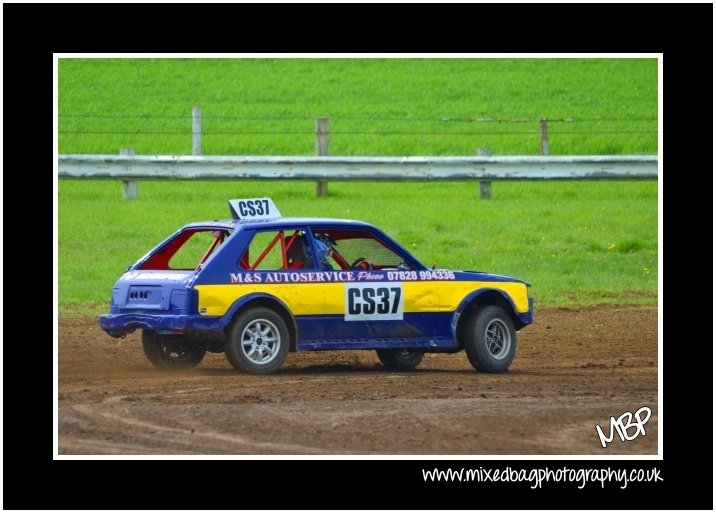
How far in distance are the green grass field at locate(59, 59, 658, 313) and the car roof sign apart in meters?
4.98

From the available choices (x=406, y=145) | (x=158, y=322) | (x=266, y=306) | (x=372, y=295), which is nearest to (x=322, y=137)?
(x=406, y=145)

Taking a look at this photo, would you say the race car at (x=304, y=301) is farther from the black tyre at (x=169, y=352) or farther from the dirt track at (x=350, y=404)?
the dirt track at (x=350, y=404)

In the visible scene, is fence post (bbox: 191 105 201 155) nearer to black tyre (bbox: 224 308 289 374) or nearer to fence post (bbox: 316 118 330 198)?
fence post (bbox: 316 118 330 198)

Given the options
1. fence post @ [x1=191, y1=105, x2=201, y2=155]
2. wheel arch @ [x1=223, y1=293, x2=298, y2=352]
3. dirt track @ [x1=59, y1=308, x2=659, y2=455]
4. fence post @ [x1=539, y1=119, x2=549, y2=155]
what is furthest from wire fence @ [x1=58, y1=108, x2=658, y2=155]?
wheel arch @ [x1=223, y1=293, x2=298, y2=352]

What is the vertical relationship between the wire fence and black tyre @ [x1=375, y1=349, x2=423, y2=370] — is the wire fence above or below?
above

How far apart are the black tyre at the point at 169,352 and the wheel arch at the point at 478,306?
2.42 meters

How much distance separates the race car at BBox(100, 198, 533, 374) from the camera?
41.9 ft

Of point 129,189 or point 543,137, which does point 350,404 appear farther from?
point 543,137

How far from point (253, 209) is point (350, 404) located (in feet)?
9.93

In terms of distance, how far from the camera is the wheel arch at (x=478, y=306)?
1385 cm

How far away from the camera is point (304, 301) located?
43.0ft

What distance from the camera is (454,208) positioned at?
23969mm

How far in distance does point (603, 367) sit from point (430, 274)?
206 cm

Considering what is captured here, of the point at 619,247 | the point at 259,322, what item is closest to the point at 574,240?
the point at 619,247
